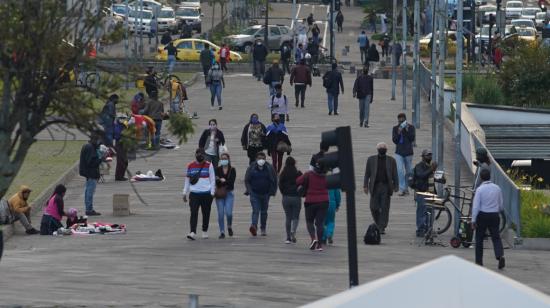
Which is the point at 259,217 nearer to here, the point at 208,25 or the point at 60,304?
the point at 60,304

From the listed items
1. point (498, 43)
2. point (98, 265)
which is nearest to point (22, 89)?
point (98, 265)

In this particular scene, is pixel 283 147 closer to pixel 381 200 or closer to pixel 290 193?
pixel 381 200

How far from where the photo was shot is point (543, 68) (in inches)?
1987

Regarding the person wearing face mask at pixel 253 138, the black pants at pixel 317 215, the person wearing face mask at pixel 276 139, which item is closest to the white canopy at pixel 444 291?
the black pants at pixel 317 215

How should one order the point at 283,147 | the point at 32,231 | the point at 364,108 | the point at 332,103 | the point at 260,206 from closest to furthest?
1. the point at 260,206
2. the point at 32,231
3. the point at 283,147
4. the point at 364,108
5. the point at 332,103

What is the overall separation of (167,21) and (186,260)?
61.5 m

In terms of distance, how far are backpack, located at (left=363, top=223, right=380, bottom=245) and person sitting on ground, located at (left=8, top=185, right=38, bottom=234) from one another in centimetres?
534

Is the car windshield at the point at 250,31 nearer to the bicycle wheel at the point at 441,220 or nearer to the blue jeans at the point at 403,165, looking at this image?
the blue jeans at the point at 403,165

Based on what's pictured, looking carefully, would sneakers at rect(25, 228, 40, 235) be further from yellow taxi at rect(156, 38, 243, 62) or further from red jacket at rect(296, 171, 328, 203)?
yellow taxi at rect(156, 38, 243, 62)

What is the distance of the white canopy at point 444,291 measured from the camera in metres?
8.04

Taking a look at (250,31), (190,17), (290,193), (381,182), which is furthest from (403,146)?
(190,17)

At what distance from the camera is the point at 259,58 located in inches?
2363

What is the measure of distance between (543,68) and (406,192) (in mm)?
19232

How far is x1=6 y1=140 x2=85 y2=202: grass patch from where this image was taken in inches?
→ 1287
